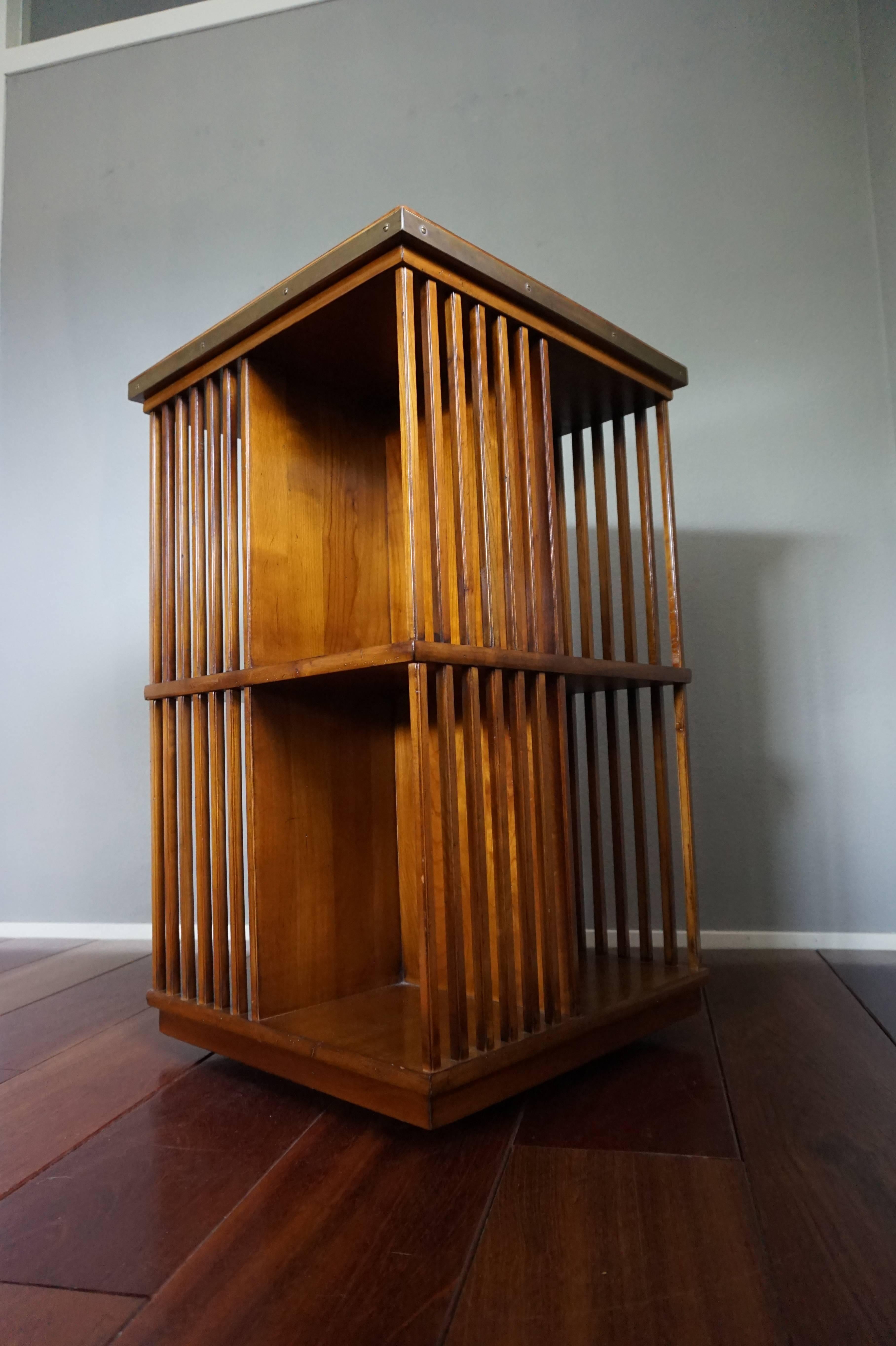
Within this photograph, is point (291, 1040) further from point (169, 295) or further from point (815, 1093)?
point (169, 295)

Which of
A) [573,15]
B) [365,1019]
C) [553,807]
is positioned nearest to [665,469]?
[553,807]

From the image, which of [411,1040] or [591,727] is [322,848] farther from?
[591,727]

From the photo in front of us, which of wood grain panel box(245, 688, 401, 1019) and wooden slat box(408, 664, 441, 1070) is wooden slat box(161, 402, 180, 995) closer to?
wood grain panel box(245, 688, 401, 1019)

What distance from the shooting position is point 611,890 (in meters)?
1.69

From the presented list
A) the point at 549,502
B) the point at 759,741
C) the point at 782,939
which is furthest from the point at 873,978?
the point at 549,502

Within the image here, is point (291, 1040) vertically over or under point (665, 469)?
under

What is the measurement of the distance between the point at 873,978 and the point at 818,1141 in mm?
632

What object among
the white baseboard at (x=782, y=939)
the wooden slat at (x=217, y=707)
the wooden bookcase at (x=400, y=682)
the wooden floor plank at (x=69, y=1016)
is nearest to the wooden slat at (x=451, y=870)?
the wooden bookcase at (x=400, y=682)

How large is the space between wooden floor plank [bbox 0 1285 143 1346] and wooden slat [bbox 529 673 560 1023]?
0.48 m

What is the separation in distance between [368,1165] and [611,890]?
39.5 inches

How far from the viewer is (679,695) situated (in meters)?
1.15

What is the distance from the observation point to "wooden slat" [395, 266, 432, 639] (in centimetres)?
81

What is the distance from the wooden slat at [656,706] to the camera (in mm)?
1138

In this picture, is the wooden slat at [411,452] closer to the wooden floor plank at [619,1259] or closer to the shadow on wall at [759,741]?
the wooden floor plank at [619,1259]
